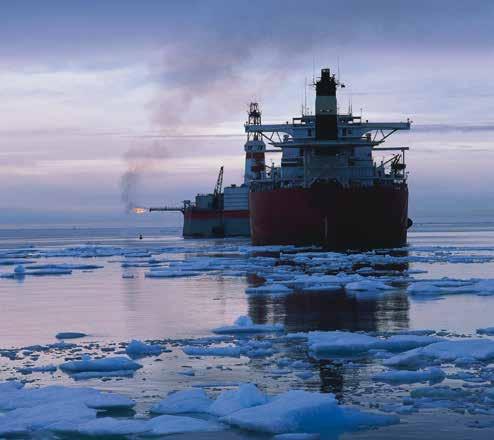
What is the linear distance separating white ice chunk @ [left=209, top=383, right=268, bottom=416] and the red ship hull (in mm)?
31668

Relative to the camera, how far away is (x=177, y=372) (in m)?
10.6

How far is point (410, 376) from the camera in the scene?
9922 millimetres

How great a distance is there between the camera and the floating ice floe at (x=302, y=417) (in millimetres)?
7859

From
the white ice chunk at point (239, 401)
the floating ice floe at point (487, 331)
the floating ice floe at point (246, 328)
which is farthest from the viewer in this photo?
the floating ice floe at point (246, 328)

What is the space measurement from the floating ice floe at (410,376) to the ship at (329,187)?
3007 cm

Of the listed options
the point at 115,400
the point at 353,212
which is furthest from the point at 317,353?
the point at 353,212

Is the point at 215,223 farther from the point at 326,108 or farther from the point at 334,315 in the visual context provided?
the point at 334,315

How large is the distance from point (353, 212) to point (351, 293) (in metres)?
20.7

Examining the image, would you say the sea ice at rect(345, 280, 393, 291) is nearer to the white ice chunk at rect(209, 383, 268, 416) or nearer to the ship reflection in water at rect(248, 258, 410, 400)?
the ship reflection in water at rect(248, 258, 410, 400)

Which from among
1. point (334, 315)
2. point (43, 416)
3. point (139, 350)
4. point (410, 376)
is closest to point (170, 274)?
point (334, 315)

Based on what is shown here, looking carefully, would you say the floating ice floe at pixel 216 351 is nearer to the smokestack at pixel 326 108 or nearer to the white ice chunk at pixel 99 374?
the white ice chunk at pixel 99 374

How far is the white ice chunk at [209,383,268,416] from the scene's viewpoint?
27.5ft

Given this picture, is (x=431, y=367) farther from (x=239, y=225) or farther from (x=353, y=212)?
→ (x=239, y=225)

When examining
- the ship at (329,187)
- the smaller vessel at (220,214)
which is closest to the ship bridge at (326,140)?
the ship at (329,187)
